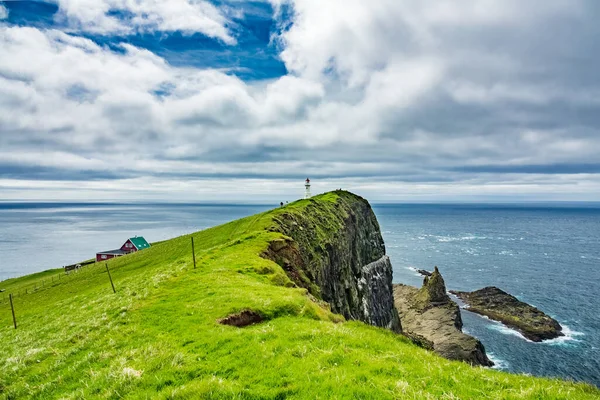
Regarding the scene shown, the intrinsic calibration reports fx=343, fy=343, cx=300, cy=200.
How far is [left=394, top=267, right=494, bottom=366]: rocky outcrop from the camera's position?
246ft

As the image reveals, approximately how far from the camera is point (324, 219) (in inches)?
2717

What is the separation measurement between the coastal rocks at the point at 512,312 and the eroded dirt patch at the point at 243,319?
3622 inches

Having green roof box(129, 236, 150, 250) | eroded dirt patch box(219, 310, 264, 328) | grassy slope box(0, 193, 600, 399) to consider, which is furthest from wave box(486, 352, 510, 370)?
green roof box(129, 236, 150, 250)

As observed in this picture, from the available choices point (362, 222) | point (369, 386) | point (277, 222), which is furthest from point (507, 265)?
point (369, 386)

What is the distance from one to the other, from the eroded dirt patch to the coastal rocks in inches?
3622

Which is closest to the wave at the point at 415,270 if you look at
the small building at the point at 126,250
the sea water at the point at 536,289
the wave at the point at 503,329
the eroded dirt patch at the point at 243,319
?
the sea water at the point at 536,289

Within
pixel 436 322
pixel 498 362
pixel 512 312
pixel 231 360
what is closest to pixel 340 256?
pixel 498 362

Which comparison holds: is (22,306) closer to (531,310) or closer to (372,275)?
(372,275)

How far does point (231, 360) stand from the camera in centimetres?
1262

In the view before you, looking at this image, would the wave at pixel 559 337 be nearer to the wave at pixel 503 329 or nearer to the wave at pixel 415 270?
the wave at pixel 503 329

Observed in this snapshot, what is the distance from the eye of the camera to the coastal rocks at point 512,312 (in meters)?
85.9

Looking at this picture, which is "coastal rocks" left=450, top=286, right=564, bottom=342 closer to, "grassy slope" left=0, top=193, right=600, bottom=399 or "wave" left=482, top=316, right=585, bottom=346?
"wave" left=482, top=316, right=585, bottom=346

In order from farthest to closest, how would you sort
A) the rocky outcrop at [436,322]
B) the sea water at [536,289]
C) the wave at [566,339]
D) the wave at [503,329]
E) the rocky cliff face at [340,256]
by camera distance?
the wave at [503,329], the wave at [566,339], the rocky outcrop at [436,322], the sea water at [536,289], the rocky cliff face at [340,256]

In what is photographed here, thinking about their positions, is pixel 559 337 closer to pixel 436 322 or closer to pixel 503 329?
pixel 503 329
